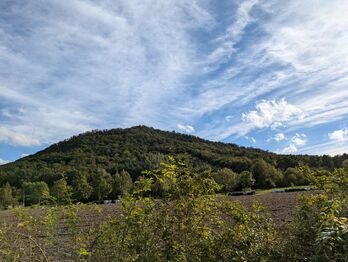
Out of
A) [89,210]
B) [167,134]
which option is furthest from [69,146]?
[89,210]

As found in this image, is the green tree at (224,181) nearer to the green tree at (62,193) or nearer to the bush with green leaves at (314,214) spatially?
the bush with green leaves at (314,214)

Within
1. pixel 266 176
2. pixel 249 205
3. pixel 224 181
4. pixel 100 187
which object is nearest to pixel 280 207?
pixel 249 205

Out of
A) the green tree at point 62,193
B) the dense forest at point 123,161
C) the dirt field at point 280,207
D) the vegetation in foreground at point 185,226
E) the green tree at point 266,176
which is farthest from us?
the green tree at point 266,176

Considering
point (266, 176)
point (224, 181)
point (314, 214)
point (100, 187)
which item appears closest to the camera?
point (314, 214)

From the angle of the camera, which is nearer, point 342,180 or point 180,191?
point 342,180

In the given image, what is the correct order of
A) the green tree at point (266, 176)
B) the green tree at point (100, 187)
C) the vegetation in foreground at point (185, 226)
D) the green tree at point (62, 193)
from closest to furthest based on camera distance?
the vegetation in foreground at point (185, 226)
the green tree at point (62, 193)
the green tree at point (100, 187)
the green tree at point (266, 176)

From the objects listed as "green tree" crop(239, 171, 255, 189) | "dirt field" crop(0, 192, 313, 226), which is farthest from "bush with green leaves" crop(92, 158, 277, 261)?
"green tree" crop(239, 171, 255, 189)

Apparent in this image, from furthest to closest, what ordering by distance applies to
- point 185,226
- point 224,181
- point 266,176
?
point 266,176 → point 224,181 → point 185,226

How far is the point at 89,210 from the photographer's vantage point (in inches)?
219

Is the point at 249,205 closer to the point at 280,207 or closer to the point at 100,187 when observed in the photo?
the point at 280,207

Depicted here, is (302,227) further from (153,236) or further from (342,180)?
(153,236)

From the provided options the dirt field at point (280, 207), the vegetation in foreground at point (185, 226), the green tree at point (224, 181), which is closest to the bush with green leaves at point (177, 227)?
the vegetation in foreground at point (185, 226)

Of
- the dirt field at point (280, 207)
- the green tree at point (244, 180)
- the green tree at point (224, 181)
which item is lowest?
the dirt field at point (280, 207)

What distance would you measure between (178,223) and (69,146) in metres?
177
